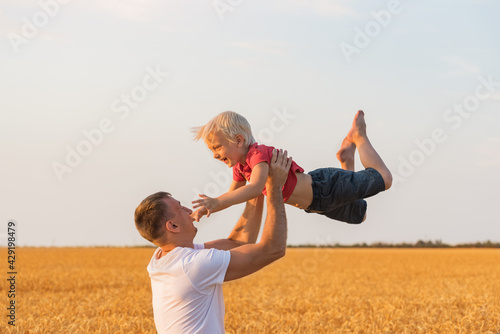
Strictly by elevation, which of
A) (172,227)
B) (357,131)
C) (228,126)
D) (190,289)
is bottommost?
(190,289)

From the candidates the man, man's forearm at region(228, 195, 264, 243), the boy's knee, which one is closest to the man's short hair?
the man

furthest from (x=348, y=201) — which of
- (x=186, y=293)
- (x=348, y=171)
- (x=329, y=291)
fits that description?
(x=329, y=291)

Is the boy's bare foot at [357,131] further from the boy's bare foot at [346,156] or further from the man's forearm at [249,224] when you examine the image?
the man's forearm at [249,224]

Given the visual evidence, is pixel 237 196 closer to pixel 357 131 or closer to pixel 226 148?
pixel 226 148

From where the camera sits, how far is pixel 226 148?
530cm

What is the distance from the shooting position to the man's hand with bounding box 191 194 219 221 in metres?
4.45

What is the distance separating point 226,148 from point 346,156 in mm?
1607

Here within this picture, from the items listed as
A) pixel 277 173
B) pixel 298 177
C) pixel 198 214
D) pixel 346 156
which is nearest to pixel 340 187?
pixel 298 177

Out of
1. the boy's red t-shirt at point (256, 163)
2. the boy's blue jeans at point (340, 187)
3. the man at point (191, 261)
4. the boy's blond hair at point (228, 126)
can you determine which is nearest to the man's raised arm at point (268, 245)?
the man at point (191, 261)

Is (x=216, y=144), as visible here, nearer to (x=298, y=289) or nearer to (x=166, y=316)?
(x=166, y=316)

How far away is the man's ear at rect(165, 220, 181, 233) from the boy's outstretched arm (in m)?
0.16

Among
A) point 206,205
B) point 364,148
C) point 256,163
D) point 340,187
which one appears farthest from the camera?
point 364,148

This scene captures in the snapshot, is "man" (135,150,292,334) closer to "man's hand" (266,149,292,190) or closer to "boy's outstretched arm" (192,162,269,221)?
"man's hand" (266,149,292,190)

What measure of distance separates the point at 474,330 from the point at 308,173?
15.1 ft
